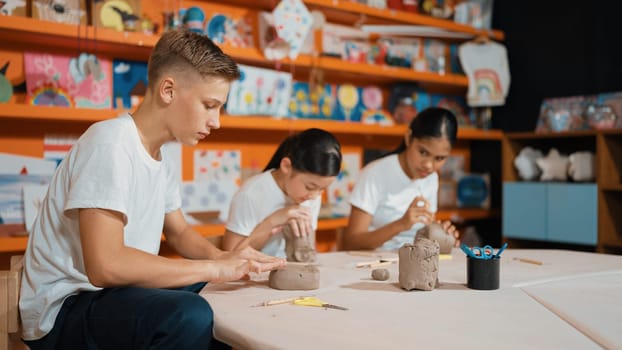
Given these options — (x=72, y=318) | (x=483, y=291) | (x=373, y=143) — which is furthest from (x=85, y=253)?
(x=373, y=143)

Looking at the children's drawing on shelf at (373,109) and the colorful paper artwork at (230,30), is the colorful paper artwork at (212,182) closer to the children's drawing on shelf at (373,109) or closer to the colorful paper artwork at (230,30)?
the colorful paper artwork at (230,30)

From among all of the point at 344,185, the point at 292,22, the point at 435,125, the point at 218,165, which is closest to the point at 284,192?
the point at 435,125

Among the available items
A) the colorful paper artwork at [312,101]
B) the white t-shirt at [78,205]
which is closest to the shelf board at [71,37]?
the colorful paper artwork at [312,101]

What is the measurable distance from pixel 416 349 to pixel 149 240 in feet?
2.72

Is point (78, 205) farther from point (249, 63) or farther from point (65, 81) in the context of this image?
point (249, 63)

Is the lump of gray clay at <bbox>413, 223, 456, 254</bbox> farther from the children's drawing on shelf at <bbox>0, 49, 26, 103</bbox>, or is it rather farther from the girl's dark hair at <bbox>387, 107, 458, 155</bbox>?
the children's drawing on shelf at <bbox>0, 49, 26, 103</bbox>

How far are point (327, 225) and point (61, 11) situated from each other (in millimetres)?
1729

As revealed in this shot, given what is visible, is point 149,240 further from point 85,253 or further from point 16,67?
point 16,67

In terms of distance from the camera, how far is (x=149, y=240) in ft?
5.09

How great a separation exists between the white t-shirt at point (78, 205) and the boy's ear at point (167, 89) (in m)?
0.10

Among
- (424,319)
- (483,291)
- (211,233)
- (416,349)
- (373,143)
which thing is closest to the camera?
(416,349)

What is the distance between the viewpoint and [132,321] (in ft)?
3.99

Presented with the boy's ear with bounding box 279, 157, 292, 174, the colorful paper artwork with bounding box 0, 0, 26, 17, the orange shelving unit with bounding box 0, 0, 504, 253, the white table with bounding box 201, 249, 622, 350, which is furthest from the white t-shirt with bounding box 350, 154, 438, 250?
the colorful paper artwork with bounding box 0, 0, 26, 17

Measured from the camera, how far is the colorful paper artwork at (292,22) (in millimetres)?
3168
